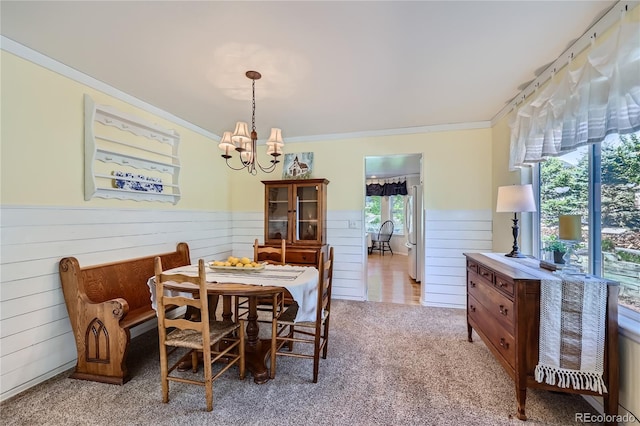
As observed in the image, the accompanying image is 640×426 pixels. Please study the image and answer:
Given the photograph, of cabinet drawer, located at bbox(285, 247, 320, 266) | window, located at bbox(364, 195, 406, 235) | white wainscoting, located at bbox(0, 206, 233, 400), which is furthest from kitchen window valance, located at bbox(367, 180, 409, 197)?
white wainscoting, located at bbox(0, 206, 233, 400)

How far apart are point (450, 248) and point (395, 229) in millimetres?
5427

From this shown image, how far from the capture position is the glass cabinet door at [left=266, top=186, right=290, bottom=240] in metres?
4.16

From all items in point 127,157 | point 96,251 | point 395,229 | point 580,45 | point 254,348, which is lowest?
point 254,348

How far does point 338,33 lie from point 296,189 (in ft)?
7.99

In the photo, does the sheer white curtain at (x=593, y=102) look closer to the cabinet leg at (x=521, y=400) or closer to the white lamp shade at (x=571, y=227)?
the white lamp shade at (x=571, y=227)

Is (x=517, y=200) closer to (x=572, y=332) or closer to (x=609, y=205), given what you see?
(x=609, y=205)

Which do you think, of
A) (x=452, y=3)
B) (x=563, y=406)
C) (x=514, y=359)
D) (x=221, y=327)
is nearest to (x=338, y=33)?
(x=452, y=3)

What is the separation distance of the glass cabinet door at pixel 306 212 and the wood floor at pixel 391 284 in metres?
1.35

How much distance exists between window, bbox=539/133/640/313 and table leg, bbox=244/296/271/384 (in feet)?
8.04

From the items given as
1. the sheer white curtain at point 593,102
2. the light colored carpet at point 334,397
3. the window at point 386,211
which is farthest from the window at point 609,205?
the window at point 386,211

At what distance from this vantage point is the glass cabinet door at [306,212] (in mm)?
4113

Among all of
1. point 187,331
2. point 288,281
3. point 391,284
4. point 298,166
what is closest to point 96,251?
point 187,331

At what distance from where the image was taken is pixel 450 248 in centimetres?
383

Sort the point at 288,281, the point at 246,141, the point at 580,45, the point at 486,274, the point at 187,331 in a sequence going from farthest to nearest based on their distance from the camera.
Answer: the point at 246,141 < the point at 486,274 < the point at 288,281 < the point at 187,331 < the point at 580,45
